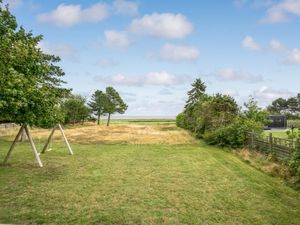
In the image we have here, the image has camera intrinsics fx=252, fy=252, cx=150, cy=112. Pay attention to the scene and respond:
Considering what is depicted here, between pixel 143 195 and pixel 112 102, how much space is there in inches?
1805

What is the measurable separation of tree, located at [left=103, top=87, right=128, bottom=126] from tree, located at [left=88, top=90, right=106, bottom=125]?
610mm

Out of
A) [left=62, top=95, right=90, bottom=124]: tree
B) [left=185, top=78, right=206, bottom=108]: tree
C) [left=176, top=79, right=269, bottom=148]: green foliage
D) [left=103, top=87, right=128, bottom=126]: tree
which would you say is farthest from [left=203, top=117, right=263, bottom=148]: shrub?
[left=103, top=87, right=128, bottom=126]: tree

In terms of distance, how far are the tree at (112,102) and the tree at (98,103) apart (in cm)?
61

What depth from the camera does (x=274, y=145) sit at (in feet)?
37.6

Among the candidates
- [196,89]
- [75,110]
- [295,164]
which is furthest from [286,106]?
[295,164]

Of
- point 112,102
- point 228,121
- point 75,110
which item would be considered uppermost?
point 112,102

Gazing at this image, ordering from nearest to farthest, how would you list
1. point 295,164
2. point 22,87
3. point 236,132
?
point 22,87 < point 295,164 < point 236,132

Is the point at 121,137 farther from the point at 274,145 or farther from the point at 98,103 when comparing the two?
the point at 98,103

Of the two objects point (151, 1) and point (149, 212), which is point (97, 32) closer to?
point (151, 1)

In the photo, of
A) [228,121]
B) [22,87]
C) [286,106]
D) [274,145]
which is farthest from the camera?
[286,106]

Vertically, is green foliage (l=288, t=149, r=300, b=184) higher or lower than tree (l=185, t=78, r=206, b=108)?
lower

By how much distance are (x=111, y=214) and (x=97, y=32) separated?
13444mm

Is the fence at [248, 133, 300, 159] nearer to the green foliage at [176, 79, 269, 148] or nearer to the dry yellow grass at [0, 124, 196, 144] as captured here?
the green foliage at [176, 79, 269, 148]

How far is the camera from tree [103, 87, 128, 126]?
1982 inches
